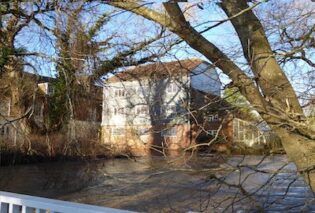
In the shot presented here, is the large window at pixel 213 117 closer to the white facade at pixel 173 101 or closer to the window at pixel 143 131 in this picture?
the white facade at pixel 173 101

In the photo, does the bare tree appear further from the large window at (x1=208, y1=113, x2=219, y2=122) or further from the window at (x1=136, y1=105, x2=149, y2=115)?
the window at (x1=136, y1=105, x2=149, y2=115)

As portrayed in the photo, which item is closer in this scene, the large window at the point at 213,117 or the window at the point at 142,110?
the large window at the point at 213,117

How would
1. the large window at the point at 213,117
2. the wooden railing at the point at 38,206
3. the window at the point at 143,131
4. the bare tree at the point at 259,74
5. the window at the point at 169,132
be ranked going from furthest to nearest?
the window at the point at 143,131
the window at the point at 169,132
the large window at the point at 213,117
the bare tree at the point at 259,74
the wooden railing at the point at 38,206

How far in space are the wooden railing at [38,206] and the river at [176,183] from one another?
3.90 feet

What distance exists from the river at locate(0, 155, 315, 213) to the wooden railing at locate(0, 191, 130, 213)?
1.19 meters

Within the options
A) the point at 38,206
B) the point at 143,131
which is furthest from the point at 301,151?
the point at 38,206

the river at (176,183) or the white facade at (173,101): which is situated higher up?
the white facade at (173,101)

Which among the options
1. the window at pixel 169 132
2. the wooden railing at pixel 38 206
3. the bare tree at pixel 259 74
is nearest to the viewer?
the wooden railing at pixel 38 206

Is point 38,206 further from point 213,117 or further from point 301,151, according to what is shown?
point 301,151

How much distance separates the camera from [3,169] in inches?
936

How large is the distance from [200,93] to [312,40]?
1096mm

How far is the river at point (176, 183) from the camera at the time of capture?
→ 3.95m

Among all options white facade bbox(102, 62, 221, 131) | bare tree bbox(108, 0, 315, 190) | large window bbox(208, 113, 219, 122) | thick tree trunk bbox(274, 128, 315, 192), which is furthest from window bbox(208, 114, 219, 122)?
thick tree trunk bbox(274, 128, 315, 192)

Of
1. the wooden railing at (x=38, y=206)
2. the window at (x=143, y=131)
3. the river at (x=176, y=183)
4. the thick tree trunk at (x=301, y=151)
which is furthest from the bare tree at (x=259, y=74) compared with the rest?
the wooden railing at (x=38, y=206)
